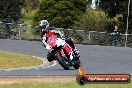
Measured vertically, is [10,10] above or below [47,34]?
below

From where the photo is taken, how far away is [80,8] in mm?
49969

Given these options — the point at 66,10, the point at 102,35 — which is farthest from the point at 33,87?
the point at 66,10

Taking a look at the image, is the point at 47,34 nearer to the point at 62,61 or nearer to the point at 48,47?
the point at 48,47

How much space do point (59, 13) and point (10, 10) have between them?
461 centimetres

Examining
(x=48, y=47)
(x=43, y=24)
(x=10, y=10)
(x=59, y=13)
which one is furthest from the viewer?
(x=59, y=13)

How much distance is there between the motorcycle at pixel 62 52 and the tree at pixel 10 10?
38.6 meters

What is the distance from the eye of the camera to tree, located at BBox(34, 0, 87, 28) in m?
46.7

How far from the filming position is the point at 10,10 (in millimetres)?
46938

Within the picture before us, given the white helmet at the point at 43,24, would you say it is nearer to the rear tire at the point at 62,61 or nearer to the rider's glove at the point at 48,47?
the rider's glove at the point at 48,47

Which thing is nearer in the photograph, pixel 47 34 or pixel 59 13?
pixel 47 34

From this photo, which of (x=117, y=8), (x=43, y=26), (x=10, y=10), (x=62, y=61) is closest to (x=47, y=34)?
(x=43, y=26)

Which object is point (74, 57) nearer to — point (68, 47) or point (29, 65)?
point (68, 47)

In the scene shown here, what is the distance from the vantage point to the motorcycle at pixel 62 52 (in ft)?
23.8

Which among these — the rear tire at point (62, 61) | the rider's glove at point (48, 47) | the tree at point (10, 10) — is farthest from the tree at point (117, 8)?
the rider's glove at point (48, 47)
